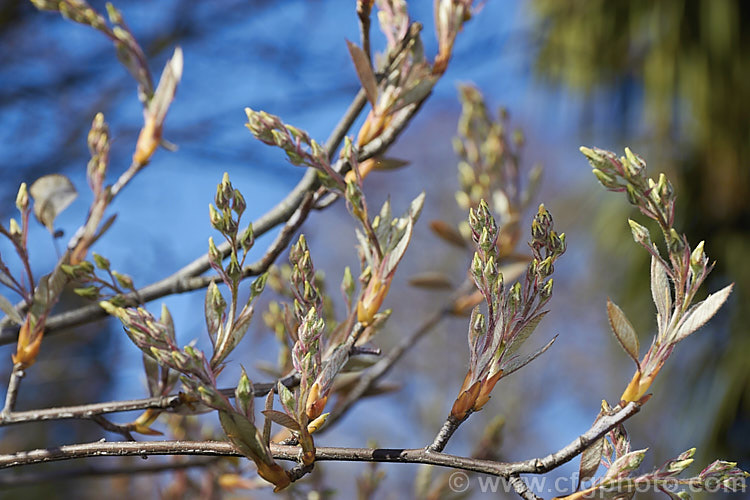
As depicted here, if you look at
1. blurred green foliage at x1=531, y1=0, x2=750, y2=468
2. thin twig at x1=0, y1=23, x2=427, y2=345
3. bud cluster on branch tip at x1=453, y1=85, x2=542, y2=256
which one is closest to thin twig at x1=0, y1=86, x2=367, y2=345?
thin twig at x1=0, y1=23, x2=427, y2=345

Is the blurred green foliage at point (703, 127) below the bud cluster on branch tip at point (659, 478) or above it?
above

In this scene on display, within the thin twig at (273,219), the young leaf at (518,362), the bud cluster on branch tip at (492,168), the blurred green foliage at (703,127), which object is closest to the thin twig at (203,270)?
the thin twig at (273,219)

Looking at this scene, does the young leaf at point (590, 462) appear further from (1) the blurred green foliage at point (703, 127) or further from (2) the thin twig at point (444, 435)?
(1) the blurred green foliage at point (703, 127)

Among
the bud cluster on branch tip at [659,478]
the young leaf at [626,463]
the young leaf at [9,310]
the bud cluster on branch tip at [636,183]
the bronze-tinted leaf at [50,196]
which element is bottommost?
the bud cluster on branch tip at [659,478]

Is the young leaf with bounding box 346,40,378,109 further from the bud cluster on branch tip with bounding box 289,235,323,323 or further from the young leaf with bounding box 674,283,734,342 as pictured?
the young leaf with bounding box 674,283,734,342

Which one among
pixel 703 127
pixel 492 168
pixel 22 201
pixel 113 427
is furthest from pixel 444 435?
pixel 703 127

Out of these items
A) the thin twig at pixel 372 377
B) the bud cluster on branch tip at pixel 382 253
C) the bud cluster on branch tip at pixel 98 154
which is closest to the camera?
the bud cluster on branch tip at pixel 382 253

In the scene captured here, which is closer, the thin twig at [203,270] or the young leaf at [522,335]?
the young leaf at [522,335]
